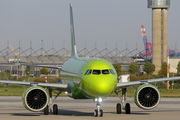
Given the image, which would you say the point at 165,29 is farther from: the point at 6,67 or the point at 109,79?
the point at 109,79

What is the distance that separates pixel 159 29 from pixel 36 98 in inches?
4576

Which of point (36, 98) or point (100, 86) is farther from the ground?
point (100, 86)

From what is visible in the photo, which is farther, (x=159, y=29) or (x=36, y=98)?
(x=159, y=29)

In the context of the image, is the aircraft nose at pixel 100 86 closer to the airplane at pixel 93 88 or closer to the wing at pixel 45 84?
the airplane at pixel 93 88

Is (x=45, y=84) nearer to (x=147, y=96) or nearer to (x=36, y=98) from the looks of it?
(x=36, y=98)

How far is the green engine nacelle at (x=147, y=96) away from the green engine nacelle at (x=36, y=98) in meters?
5.42

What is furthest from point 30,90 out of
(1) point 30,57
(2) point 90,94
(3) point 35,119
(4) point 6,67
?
(1) point 30,57

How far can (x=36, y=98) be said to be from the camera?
20.7m

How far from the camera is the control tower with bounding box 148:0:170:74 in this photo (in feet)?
430

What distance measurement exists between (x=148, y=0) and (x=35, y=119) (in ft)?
393

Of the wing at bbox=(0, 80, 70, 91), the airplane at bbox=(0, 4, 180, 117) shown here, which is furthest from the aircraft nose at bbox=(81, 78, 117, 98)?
the wing at bbox=(0, 80, 70, 91)

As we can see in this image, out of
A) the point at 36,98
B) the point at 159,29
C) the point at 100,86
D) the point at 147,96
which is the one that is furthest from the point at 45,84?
the point at 159,29

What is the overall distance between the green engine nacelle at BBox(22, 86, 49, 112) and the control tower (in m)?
115

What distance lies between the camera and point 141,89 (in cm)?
2128
